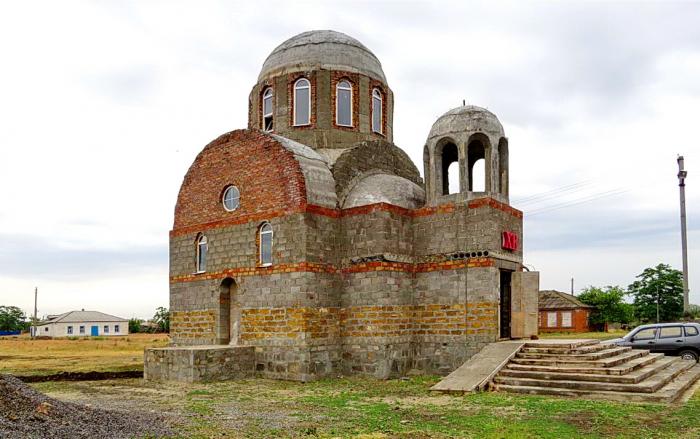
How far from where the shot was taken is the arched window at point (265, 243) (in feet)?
63.2

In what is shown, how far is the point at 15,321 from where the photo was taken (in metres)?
82.1

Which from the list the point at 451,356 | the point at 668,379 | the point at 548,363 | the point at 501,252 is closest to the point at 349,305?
the point at 451,356

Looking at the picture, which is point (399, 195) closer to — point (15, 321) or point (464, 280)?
point (464, 280)

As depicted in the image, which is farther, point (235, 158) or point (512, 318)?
point (235, 158)

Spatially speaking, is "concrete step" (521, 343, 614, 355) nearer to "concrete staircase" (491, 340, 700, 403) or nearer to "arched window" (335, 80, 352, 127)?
"concrete staircase" (491, 340, 700, 403)

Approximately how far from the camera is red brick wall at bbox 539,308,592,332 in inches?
1933

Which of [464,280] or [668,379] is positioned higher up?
[464,280]

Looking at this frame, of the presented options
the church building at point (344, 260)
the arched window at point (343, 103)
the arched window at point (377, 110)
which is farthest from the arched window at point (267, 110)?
the arched window at point (377, 110)

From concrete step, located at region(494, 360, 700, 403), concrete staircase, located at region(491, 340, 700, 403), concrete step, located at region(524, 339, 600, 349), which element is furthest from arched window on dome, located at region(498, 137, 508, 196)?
concrete step, located at region(494, 360, 700, 403)

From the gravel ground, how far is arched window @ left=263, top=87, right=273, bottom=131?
44.2 feet

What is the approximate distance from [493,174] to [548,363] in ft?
18.9

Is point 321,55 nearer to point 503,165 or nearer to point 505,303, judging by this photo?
point 503,165

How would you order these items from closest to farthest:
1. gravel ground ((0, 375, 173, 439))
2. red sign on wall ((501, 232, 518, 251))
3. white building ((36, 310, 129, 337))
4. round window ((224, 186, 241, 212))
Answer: gravel ground ((0, 375, 173, 439)) < red sign on wall ((501, 232, 518, 251)) < round window ((224, 186, 241, 212)) < white building ((36, 310, 129, 337))

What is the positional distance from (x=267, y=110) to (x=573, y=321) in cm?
3470
